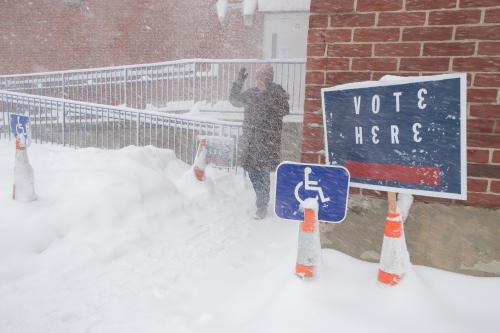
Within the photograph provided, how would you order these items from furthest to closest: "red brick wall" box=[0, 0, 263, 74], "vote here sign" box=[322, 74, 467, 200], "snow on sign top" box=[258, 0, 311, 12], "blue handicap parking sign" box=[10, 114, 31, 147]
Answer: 1. "red brick wall" box=[0, 0, 263, 74]
2. "snow on sign top" box=[258, 0, 311, 12]
3. "blue handicap parking sign" box=[10, 114, 31, 147]
4. "vote here sign" box=[322, 74, 467, 200]

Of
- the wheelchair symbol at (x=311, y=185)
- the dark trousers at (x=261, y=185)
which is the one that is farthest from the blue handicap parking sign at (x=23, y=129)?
the wheelchair symbol at (x=311, y=185)

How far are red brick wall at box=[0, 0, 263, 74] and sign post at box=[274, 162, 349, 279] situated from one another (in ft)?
41.3

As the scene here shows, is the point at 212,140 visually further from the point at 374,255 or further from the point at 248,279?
the point at 374,255

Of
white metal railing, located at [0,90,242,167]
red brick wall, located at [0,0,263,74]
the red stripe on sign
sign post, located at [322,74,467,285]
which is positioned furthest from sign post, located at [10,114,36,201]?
red brick wall, located at [0,0,263,74]

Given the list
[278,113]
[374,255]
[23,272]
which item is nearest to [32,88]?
[278,113]

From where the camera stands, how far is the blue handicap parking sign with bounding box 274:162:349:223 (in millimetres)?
2426

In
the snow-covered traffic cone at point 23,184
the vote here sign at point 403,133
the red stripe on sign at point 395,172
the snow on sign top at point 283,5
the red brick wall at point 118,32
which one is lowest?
the snow-covered traffic cone at point 23,184

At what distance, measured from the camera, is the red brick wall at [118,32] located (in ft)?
47.6

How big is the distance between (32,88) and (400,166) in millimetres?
12816

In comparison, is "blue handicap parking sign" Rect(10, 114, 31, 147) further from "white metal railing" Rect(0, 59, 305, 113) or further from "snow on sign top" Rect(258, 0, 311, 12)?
"snow on sign top" Rect(258, 0, 311, 12)

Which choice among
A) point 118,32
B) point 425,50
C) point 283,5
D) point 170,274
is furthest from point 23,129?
point 118,32

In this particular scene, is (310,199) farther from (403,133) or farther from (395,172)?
(403,133)

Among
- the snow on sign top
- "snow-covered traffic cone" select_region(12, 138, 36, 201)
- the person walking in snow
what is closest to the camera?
"snow-covered traffic cone" select_region(12, 138, 36, 201)

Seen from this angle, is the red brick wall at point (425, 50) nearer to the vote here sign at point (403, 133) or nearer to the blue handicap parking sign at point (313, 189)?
the vote here sign at point (403, 133)
